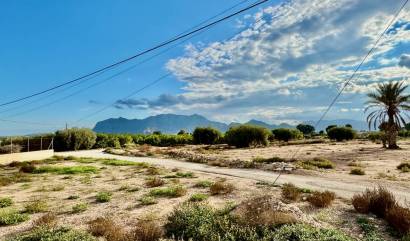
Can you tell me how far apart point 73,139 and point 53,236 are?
44916 mm

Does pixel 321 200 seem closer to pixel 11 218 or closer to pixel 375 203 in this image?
pixel 375 203

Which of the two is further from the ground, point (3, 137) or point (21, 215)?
point (3, 137)

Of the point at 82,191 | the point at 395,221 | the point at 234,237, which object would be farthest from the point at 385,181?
the point at 82,191

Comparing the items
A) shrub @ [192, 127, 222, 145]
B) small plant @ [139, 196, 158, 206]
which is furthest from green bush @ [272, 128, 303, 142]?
small plant @ [139, 196, 158, 206]

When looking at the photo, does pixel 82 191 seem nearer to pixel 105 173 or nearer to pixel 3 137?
pixel 105 173

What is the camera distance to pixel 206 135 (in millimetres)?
67125

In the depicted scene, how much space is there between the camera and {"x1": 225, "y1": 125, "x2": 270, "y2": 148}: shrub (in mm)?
54562

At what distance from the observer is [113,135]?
60719mm

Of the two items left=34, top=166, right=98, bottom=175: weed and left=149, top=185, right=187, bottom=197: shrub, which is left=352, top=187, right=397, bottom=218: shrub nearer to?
left=149, top=185, right=187, bottom=197: shrub

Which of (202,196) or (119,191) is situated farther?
(119,191)

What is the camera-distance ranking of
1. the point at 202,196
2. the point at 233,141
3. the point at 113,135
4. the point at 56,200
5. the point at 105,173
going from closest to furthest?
the point at 202,196 < the point at 56,200 < the point at 105,173 < the point at 233,141 < the point at 113,135

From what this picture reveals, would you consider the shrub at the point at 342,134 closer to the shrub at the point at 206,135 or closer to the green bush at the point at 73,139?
the shrub at the point at 206,135

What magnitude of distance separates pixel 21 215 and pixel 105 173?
464 inches

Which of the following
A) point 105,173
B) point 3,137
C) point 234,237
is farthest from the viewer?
point 3,137
